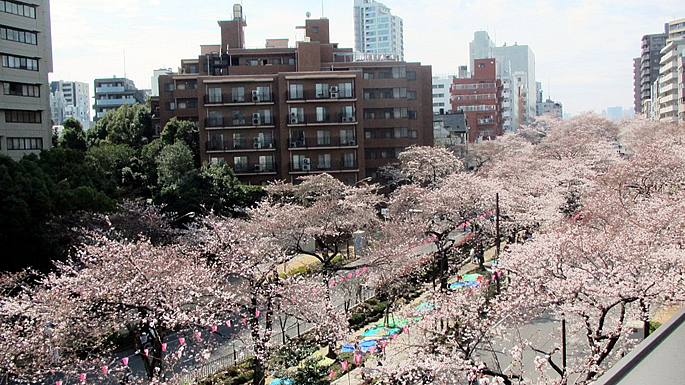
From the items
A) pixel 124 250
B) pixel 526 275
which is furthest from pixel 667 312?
pixel 124 250

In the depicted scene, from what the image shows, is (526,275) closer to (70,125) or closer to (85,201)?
(85,201)

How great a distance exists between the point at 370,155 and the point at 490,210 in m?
17.0

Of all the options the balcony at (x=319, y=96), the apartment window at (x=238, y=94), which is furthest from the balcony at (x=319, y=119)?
the apartment window at (x=238, y=94)

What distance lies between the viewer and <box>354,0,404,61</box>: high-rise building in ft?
498

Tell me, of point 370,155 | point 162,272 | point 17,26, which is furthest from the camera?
point 370,155

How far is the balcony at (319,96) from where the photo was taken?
139 feet

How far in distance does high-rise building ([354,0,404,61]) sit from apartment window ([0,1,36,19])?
12171 centimetres

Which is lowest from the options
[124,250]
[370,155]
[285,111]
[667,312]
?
[667,312]

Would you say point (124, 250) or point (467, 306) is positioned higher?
point (124, 250)

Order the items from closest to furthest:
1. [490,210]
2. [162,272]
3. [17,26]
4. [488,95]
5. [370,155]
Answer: [162,272]
[490,210]
[17,26]
[370,155]
[488,95]

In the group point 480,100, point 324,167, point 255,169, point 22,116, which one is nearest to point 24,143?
point 22,116

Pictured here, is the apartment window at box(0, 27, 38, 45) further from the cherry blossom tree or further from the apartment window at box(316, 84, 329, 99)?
the cherry blossom tree

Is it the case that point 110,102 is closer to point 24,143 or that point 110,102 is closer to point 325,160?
point 325,160

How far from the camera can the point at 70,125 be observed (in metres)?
43.8
